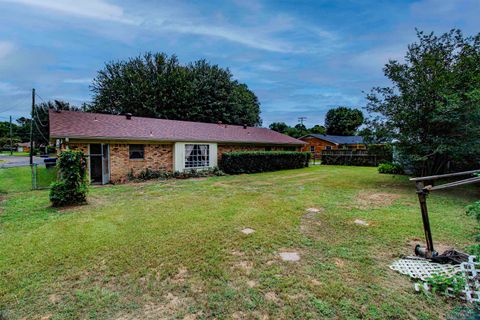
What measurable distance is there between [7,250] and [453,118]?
12.3 m

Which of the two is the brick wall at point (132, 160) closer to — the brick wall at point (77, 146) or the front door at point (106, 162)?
the brick wall at point (77, 146)

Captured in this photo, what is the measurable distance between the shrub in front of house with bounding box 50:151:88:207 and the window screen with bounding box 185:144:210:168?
6.79m

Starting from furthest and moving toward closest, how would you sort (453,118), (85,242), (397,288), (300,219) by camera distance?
(453,118)
(300,219)
(85,242)
(397,288)

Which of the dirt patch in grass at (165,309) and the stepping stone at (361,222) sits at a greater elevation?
the stepping stone at (361,222)

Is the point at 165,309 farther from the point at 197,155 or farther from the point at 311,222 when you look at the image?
the point at 197,155

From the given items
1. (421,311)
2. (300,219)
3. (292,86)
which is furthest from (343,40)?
(292,86)

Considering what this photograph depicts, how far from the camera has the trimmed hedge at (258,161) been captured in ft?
47.2

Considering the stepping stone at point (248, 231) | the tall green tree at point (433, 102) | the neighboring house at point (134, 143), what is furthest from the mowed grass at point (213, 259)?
the neighboring house at point (134, 143)

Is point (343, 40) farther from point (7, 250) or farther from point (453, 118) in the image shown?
point (7, 250)

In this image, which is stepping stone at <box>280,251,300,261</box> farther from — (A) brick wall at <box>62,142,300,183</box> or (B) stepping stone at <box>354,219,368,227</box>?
(A) brick wall at <box>62,142,300,183</box>

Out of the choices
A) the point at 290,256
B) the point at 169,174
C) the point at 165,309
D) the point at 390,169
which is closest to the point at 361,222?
the point at 290,256

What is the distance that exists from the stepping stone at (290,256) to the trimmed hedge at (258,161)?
10740mm

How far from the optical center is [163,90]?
2389 centimetres

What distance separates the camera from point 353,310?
7.88 feet
